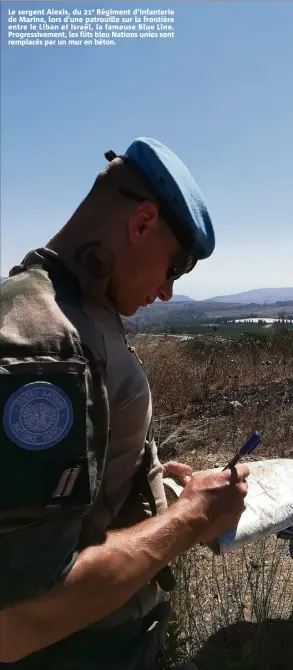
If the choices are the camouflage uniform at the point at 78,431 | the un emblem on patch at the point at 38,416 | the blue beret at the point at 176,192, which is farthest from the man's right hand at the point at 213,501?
the blue beret at the point at 176,192

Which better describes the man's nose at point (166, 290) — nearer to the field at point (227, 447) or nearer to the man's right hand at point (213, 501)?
the man's right hand at point (213, 501)

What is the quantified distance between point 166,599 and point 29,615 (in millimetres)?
680

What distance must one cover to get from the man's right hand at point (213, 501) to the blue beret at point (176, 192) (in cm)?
53

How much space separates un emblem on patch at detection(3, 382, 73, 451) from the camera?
891 mm

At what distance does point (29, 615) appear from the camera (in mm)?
896

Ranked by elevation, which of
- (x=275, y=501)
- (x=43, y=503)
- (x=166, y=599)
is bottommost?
(x=166, y=599)

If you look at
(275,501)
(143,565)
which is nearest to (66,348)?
(143,565)

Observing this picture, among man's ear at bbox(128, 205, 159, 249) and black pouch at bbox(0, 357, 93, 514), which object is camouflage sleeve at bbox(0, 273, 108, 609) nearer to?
black pouch at bbox(0, 357, 93, 514)

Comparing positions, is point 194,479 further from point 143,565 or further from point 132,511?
point 143,565

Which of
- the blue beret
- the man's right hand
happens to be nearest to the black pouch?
the man's right hand

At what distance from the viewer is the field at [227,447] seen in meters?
2.34

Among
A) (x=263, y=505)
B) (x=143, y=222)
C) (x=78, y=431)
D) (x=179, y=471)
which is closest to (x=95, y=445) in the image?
(x=78, y=431)

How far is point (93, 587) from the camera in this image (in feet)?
3.12

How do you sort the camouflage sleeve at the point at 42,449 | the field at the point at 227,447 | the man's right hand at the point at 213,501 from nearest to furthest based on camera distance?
the camouflage sleeve at the point at 42,449, the man's right hand at the point at 213,501, the field at the point at 227,447
